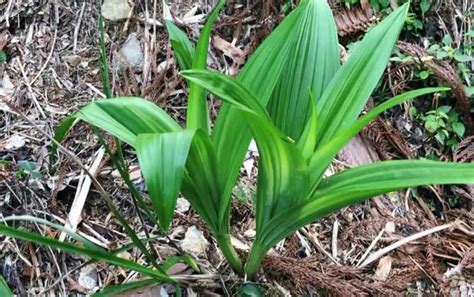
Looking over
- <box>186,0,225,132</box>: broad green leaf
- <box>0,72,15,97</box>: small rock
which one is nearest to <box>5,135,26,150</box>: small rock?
<box>0,72,15,97</box>: small rock

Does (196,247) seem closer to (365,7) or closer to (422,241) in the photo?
(422,241)

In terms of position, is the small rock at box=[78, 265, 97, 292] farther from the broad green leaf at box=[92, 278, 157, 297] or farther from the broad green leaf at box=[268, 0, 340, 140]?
the broad green leaf at box=[268, 0, 340, 140]

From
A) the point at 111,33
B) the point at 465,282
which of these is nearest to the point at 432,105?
the point at 465,282

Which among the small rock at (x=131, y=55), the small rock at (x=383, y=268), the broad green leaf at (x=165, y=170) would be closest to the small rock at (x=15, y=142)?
the small rock at (x=131, y=55)

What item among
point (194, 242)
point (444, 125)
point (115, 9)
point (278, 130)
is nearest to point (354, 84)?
point (278, 130)

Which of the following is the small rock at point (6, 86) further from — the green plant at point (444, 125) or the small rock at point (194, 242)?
the green plant at point (444, 125)

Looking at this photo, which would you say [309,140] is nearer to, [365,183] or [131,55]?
[365,183]

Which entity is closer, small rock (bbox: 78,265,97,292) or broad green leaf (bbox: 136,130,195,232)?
broad green leaf (bbox: 136,130,195,232)
